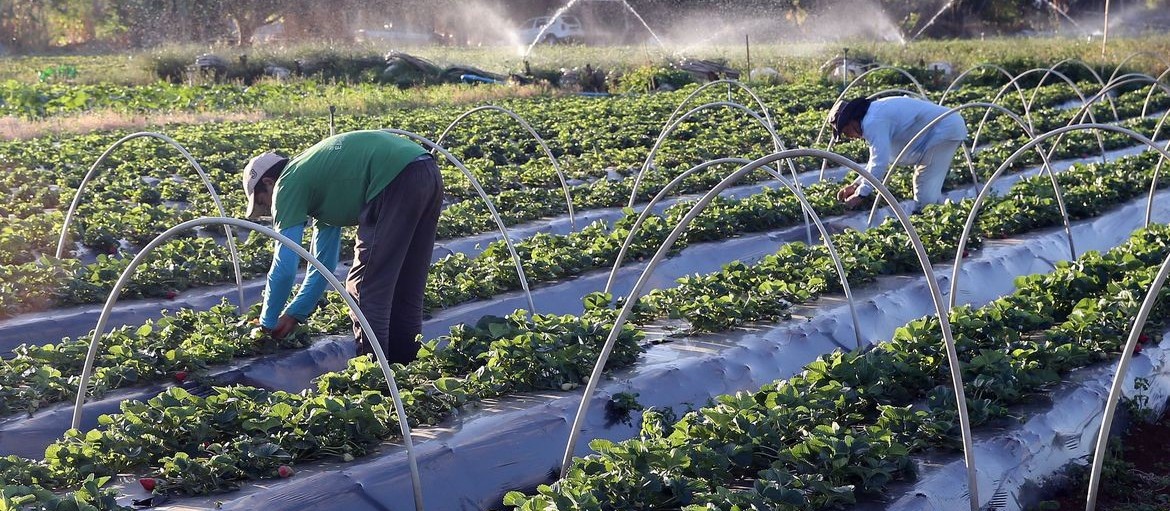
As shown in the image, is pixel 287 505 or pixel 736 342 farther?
pixel 736 342

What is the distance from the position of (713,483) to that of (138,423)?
8.14 feet

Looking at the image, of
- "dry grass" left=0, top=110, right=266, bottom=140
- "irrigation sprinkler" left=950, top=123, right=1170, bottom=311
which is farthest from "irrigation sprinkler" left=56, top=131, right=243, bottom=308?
"dry grass" left=0, top=110, right=266, bottom=140

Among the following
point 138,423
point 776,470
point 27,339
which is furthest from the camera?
point 27,339

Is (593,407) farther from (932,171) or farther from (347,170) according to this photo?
(932,171)

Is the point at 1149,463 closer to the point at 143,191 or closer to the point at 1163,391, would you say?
the point at 1163,391

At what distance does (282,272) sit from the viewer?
19.9 ft

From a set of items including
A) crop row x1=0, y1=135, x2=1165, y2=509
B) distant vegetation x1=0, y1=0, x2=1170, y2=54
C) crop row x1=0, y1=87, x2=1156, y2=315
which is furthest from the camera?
distant vegetation x1=0, y1=0, x2=1170, y2=54

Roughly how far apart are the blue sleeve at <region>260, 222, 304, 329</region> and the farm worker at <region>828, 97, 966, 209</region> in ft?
16.5

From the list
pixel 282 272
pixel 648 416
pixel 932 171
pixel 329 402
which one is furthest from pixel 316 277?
pixel 932 171

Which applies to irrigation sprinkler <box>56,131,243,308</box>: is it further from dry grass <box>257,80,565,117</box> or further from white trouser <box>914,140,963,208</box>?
dry grass <box>257,80,565,117</box>

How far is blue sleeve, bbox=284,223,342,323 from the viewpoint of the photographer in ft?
20.9

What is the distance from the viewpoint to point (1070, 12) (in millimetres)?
46250

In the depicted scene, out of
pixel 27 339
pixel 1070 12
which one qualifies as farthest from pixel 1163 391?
pixel 1070 12

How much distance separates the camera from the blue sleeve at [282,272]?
6000 millimetres
